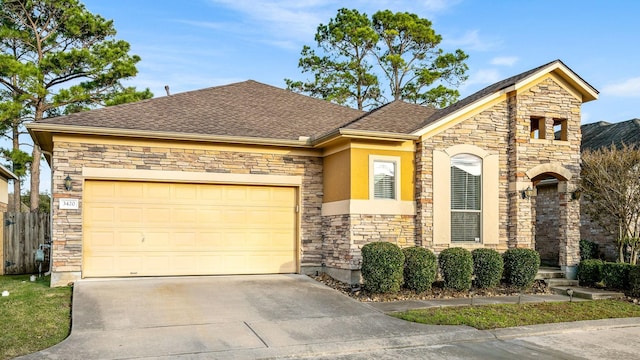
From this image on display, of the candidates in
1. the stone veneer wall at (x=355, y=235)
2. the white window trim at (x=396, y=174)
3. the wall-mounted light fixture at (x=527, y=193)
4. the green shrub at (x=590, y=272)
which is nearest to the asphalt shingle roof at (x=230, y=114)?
the white window trim at (x=396, y=174)

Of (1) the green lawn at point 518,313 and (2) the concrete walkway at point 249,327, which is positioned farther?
(1) the green lawn at point 518,313

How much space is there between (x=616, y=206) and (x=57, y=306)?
1220cm

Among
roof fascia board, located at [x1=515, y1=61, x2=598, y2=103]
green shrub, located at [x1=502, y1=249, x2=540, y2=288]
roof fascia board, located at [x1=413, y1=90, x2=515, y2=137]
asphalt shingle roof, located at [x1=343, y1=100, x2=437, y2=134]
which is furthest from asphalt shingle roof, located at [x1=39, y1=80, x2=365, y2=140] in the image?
green shrub, located at [x1=502, y1=249, x2=540, y2=288]

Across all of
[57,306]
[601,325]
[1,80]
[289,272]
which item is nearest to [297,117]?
[289,272]

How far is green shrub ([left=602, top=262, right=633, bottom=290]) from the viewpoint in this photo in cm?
1216

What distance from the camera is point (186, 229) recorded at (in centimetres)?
1266

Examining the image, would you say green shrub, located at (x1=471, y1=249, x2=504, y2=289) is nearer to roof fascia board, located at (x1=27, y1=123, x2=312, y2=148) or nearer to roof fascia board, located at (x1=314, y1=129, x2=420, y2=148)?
roof fascia board, located at (x1=314, y1=129, x2=420, y2=148)

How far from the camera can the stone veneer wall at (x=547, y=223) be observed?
1678cm

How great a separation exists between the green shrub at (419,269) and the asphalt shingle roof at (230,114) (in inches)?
162

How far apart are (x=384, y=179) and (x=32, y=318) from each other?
750cm

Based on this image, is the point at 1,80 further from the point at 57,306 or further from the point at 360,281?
the point at 360,281

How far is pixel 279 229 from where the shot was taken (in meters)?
13.4

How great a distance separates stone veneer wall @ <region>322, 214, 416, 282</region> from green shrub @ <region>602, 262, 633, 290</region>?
441 cm

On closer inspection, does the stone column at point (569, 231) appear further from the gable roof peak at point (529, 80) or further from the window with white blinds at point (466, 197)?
the gable roof peak at point (529, 80)
